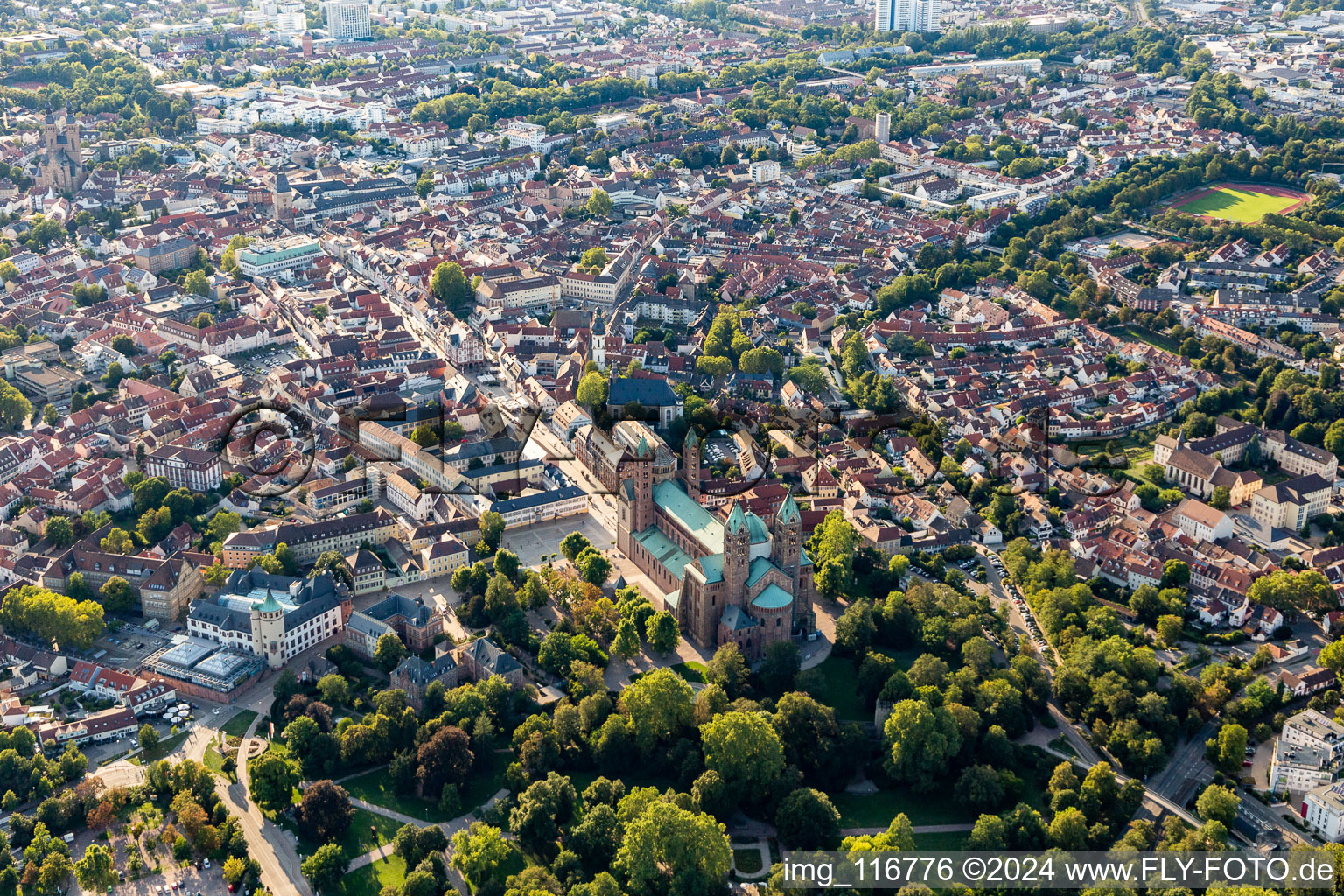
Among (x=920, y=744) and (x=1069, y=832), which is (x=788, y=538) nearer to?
(x=920, y=744)

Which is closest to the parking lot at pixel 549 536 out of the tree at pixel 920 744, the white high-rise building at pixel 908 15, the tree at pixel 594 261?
the tree at pixel 920 744

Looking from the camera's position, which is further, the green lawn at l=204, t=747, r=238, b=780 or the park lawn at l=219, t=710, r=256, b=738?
the park lawn at l=219, t=710, r=256, b=738

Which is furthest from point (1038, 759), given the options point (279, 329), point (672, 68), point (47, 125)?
point (672, 68)

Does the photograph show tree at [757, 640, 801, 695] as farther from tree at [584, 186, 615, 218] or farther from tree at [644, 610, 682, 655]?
tree at [584, 186, 615, 218]

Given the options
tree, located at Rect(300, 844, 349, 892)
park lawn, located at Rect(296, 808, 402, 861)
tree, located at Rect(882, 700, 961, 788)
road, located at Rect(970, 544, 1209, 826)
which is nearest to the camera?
tree, located at Rect(300, 844, 349, 892)

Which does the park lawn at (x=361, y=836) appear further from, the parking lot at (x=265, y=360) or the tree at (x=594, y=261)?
the tree at (x=594, y=261)

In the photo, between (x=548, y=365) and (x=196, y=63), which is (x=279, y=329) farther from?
(x=196, y=63)

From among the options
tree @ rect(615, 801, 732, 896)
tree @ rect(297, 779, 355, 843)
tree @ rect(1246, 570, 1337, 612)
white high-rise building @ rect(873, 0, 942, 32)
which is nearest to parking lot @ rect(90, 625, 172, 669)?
tree @ rect(297, 779, 355, 843)
